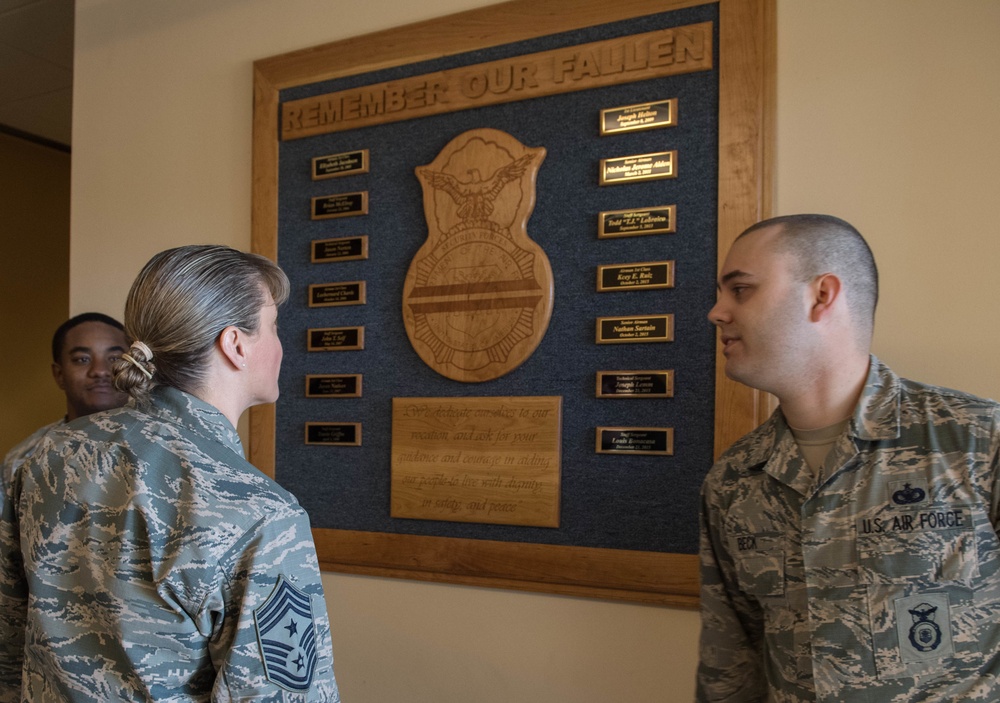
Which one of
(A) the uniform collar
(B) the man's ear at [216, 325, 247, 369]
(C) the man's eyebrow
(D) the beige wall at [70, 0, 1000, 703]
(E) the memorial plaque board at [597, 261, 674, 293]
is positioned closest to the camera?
(B) the man's ear at [216, 325, 247, 369]

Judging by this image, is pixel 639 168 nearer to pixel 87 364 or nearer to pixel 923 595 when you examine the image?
pixel 923 595

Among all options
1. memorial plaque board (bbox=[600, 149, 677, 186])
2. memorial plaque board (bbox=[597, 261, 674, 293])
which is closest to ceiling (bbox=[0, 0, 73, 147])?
memorial plaque board (bbox=[600, 149, 677, 186])

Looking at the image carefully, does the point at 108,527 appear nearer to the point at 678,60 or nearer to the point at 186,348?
the point at 186,348

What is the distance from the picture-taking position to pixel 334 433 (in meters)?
2.83

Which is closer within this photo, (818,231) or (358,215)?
(818,231)

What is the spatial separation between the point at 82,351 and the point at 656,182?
222 cm

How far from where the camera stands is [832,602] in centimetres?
160

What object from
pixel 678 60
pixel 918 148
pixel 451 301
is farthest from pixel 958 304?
pixel 451 301

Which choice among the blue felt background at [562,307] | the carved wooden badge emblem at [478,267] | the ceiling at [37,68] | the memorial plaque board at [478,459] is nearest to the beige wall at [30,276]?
the ceiling at [37,68]

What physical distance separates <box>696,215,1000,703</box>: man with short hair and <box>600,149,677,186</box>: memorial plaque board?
0.59 meters

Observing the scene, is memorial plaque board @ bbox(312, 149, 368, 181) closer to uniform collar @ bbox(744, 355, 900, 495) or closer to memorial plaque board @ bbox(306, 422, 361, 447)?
memorial plaque board @ bbox(306, 422, 361, 447)

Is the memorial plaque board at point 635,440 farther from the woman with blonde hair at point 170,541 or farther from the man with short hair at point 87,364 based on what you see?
the man with short hair at point 87,364

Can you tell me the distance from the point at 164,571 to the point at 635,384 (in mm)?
1403

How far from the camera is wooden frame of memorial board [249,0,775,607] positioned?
2199mm
